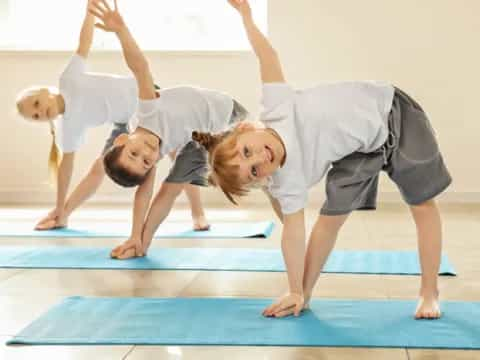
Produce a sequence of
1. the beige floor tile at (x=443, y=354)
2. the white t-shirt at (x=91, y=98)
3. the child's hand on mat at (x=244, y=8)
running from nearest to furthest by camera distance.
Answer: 1. the beige floor tile at (x=443, y=354)
2. the child's hand on mat at (x=244, y=8)
3. the white t-shirt at (x=91, y=98)

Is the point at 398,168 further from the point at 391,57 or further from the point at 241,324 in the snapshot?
the point at 391,57

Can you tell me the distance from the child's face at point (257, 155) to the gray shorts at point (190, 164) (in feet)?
2.94

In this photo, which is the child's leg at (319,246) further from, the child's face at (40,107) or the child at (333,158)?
the child's face at (40,107)

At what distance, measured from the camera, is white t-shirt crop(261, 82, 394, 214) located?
181 cm

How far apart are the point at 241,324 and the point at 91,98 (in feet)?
5.41

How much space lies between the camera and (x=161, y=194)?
8.91 ft

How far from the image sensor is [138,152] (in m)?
2.32

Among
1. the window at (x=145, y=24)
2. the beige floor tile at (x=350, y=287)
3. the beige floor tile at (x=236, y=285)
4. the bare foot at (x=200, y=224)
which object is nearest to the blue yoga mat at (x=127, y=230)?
the bare foot at (x=200, y=224)

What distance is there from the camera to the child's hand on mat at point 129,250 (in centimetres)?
268

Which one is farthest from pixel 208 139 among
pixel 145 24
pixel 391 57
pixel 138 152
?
pixel 145 24

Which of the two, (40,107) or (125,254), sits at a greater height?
(40,107)

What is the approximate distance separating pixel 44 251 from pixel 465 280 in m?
1.54

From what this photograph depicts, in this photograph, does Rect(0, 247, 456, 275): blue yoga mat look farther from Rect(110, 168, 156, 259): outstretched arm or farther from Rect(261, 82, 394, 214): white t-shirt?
Rect(261, 82, 394, 214): white t-shirt

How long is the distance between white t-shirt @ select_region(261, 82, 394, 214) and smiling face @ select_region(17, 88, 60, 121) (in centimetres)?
150
